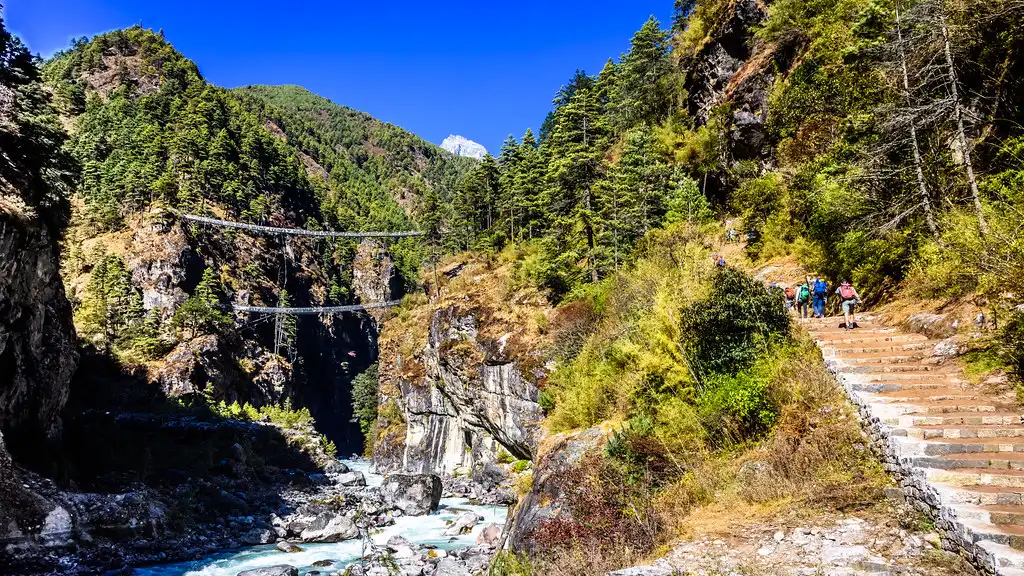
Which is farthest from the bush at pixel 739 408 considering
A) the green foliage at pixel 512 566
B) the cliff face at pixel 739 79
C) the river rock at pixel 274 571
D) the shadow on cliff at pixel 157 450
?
the shadow on cliff at pixel 157 450

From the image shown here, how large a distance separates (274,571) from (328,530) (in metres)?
7.23

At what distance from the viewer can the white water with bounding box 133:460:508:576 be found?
70.5ft

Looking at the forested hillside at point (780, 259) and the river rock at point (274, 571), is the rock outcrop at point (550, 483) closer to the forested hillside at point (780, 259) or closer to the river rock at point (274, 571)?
the forested hillside at point (780, 259)

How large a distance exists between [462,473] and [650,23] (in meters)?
41.9

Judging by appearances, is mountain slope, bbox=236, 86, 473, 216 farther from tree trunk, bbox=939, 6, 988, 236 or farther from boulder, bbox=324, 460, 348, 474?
tree trunk, bbox=939, 6, 988, 236

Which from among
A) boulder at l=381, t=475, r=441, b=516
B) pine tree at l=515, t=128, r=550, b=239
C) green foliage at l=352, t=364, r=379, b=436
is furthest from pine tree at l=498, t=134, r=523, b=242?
green foliage at l=352, t=364, r=379, b=436

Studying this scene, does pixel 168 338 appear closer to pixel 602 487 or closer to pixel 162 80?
pixel 602 487

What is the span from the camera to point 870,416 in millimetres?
8492

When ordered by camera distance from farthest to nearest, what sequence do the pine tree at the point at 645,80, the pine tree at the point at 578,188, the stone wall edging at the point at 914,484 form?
the pine tree at the point at 645,80
the pine tree at the point at 578,188
the stone wall edging at the point at 914,484

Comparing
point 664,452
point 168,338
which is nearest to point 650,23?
point 664,452

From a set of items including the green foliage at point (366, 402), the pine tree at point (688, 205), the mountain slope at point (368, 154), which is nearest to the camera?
the pine tree at point (688, 205)

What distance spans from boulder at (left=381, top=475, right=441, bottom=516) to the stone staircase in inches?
1074

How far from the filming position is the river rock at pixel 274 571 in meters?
19.1

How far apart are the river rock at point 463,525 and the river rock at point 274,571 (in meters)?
8.59
